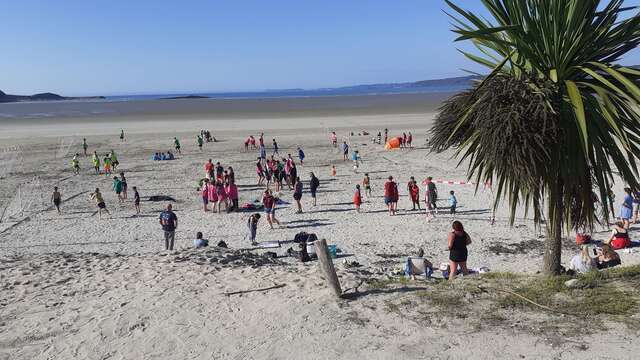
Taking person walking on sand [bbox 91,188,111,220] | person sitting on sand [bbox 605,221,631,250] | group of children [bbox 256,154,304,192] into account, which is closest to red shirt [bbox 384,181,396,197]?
group of children [bbox 256,154,304,192]

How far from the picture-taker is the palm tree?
21.1 ft

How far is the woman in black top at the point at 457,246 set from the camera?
389 inches

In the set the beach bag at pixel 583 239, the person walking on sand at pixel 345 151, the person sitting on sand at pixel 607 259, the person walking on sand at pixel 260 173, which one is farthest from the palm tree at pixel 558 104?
the person walking on sand at pixel 345 151

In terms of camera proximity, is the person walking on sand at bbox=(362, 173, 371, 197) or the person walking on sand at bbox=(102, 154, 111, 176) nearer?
the person walking on sand at bbox=(362, 173, 371, 197)

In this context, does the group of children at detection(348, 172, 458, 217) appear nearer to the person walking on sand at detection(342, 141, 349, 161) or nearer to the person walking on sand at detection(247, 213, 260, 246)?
the person walking on sand at detection(247, 213, 260, 246)

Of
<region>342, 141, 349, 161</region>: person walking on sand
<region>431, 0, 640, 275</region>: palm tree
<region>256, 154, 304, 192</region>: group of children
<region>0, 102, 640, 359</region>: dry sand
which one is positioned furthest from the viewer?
<region>342, 141, 349, 161</region>: person walking on sand

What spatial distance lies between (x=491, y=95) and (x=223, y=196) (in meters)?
13.4

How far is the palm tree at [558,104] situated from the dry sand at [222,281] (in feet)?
6.37

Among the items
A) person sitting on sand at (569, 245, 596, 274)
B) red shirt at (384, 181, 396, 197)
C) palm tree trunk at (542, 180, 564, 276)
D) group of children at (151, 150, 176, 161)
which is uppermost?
palm tree trunk at (542, 180, 564, 276)

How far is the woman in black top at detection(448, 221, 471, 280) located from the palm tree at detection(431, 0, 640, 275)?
2.58 metres

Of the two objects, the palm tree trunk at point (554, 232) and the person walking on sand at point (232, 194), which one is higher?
the palm tree trunk at point (554, 232)

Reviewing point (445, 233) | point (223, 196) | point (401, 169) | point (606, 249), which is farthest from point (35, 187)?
point (606, 249)

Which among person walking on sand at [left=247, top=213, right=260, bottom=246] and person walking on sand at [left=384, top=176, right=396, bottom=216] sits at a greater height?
person walking on sand at [left=384, top=176, right=396, bottom=216]

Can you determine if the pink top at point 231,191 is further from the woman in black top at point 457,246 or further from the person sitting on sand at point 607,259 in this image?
the person sitting on sand at point 607,259
